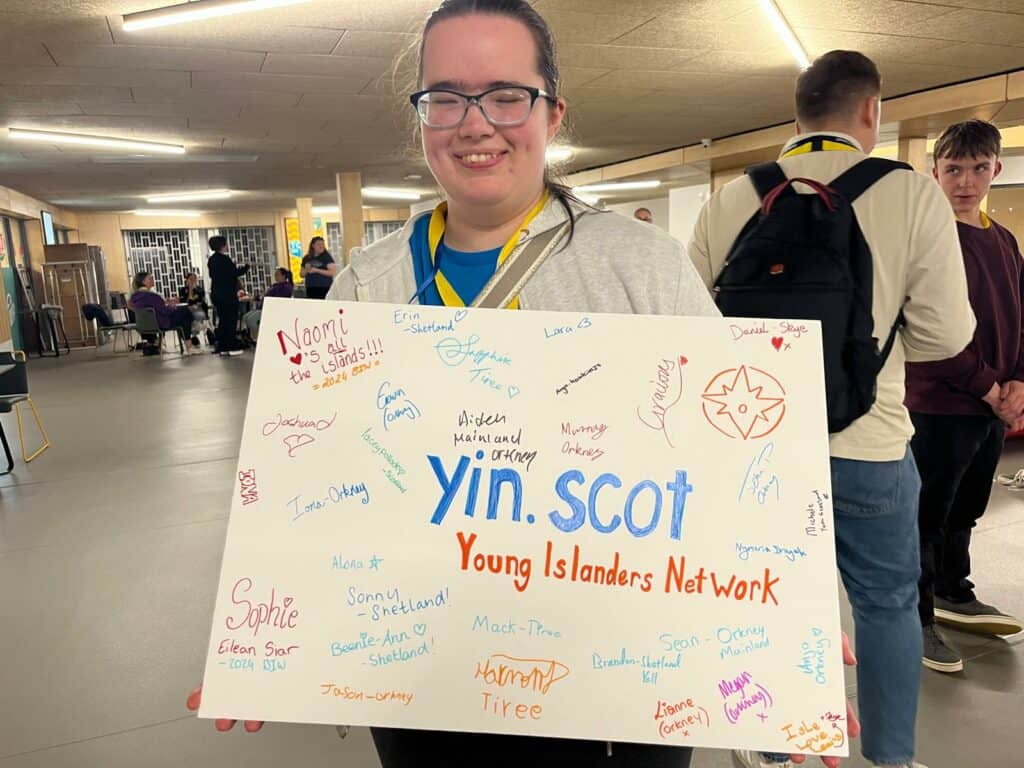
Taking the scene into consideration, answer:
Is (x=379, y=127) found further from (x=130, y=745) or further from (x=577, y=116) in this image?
(x=130, y=745)

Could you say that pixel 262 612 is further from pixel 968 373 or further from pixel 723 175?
pixel 723 175

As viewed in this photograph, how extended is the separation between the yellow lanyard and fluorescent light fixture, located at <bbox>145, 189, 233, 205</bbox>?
1420 centimetres

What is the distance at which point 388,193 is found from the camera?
50.4 feet

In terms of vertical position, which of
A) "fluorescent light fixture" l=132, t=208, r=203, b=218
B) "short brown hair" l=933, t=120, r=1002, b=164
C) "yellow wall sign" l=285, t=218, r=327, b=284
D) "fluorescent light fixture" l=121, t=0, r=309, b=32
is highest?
"fluorescent light fixture" l=132, t=208, r=203, b=218

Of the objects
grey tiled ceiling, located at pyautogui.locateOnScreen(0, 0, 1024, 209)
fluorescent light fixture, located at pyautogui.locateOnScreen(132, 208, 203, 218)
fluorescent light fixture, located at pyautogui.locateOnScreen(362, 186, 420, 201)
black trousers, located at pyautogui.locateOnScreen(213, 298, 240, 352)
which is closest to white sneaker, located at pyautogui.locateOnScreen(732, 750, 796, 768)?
grey tiled ceiling, located at pyautogui.locateOnScreen(0, 0, 1024, 209)

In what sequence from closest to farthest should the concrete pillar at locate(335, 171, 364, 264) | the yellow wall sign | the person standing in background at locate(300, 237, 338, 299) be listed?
the person standing in background at locate(300, 237, 338, 299) < the concrete pillar at locate(335, 171, 364, 264) < the yellow wall sign

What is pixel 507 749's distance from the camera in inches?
35.4

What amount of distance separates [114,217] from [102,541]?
1778cm

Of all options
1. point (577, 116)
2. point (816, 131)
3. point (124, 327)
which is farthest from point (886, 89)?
point (124, 327)

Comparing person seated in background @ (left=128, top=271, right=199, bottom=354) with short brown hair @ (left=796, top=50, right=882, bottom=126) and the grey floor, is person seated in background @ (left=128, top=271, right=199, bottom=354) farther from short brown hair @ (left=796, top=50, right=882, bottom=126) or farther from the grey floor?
short brown hair @ (left=796, top=50, right=882, bottom=126)

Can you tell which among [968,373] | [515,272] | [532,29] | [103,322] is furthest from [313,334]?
[103,322]

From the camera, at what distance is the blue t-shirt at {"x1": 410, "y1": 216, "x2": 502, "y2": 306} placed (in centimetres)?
101

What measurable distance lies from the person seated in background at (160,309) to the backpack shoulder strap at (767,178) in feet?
35.5

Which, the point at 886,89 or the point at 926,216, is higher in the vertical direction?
the point at 886,89
